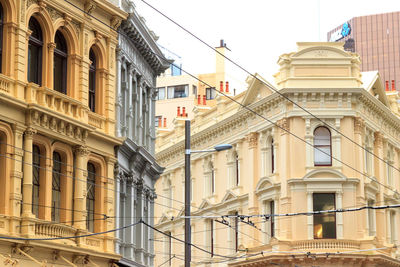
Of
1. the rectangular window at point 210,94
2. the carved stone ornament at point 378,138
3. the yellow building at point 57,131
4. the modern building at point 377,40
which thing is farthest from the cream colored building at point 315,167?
the modern building at point 377,40

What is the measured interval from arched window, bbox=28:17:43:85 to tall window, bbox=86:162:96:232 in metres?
4.20

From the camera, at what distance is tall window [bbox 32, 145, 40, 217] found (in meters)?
34.1

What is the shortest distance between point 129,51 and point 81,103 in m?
6.25

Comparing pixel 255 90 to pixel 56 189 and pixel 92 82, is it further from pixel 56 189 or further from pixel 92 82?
pixel 56 189

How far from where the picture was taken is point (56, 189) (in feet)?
117

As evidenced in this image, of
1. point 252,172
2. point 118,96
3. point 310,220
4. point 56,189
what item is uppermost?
point 252,172

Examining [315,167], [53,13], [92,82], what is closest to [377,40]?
[315,167]

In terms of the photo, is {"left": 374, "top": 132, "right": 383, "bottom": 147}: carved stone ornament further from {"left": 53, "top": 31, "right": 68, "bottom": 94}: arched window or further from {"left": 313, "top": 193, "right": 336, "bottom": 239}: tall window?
{"left": 53, "top": 31, "right": 68, "bottom": 94}: arched window

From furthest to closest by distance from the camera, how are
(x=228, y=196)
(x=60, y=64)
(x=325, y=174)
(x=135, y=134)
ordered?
(x=228, y=196)
(x=325, y=174)
(x=135, y=134)
(x=60, y=64)

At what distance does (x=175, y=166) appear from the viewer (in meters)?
74.2

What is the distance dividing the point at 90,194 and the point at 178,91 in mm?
62223

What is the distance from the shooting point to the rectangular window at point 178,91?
99438 mm

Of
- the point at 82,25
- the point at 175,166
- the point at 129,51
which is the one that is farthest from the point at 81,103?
the point at 175,166

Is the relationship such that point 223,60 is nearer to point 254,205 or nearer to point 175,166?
point 175,166
